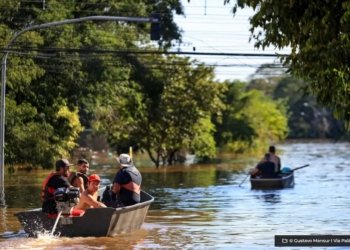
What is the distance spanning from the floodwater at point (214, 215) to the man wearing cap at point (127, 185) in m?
0.83

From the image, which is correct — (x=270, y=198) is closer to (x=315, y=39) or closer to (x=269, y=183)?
(x=269, y=183)

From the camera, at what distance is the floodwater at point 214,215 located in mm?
21078

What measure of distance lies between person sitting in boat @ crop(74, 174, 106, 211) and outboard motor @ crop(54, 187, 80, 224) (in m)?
0.44

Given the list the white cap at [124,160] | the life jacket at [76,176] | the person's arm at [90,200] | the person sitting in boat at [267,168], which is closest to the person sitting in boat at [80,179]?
the life jacket at [76,176]

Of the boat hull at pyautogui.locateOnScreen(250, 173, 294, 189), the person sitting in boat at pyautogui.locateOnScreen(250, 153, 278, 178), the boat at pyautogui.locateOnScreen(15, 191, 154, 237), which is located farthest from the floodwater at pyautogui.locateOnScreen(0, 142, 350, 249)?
the person sitting in boat at pyautogui.locateOnScreen(250, 153, 278, 178)

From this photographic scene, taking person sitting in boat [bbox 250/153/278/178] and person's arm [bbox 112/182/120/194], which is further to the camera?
person sitting in boat [bbox 250/153/278/178]

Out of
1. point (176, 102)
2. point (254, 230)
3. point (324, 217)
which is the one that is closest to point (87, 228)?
point (254, 230)

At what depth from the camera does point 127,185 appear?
22641mm

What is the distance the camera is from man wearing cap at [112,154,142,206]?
890 inches

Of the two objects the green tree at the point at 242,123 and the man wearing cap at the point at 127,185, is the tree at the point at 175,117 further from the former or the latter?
the man wearing cap at the point at 127,185

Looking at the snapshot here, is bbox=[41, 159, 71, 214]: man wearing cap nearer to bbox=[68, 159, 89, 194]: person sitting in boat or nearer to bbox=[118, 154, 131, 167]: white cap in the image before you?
bbox=[68, 159, 89, 194]: person sitting in boat

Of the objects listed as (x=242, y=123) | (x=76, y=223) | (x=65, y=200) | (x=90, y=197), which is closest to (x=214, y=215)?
(x=90, y=197)

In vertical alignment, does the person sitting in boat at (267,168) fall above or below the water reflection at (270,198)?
above

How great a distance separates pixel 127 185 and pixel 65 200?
202cm
